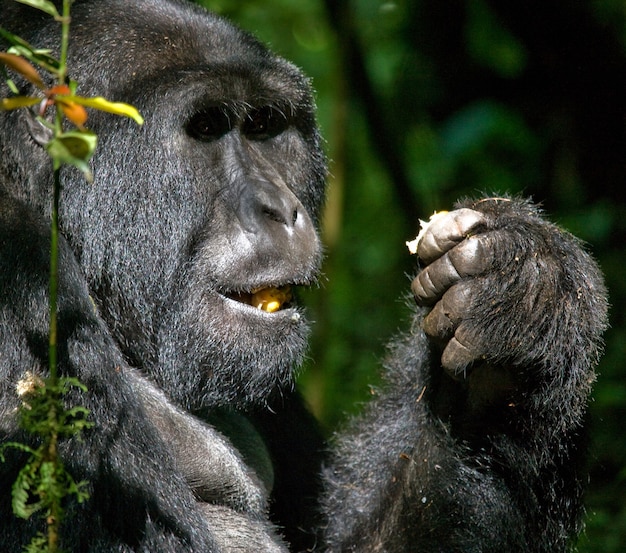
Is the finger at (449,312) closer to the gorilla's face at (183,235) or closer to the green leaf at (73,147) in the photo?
the gorilla's face at (183,235)

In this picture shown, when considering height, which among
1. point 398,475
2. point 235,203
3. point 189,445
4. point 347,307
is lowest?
→ point 347,307

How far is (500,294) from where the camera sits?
3.19m

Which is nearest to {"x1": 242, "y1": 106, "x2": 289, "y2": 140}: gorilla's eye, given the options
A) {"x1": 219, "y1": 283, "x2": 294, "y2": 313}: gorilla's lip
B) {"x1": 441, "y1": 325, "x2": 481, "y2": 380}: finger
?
{"x1": 219, "y1": 283, "x2": 294, "y2": 313}: gorilla's lip

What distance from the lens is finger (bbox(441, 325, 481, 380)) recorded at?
3.18 m

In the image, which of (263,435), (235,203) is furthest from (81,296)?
(263,435)

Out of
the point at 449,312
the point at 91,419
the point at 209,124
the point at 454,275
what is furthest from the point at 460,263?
the point at 91,419

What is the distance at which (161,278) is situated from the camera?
11.2 feet

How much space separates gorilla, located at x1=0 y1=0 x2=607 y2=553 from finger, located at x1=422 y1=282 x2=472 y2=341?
1 cm

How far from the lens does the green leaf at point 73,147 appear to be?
1918 millimetres

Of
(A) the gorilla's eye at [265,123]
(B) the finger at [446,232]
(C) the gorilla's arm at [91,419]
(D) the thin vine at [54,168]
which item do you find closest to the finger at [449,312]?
(B) the finger at [446,232]

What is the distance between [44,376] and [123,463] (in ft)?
1.13

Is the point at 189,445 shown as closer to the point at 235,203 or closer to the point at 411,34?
the point at 235,203

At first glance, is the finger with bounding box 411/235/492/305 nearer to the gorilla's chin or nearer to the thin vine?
the gorilla's chin

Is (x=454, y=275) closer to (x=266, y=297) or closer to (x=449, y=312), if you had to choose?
(x=449, y=312)
